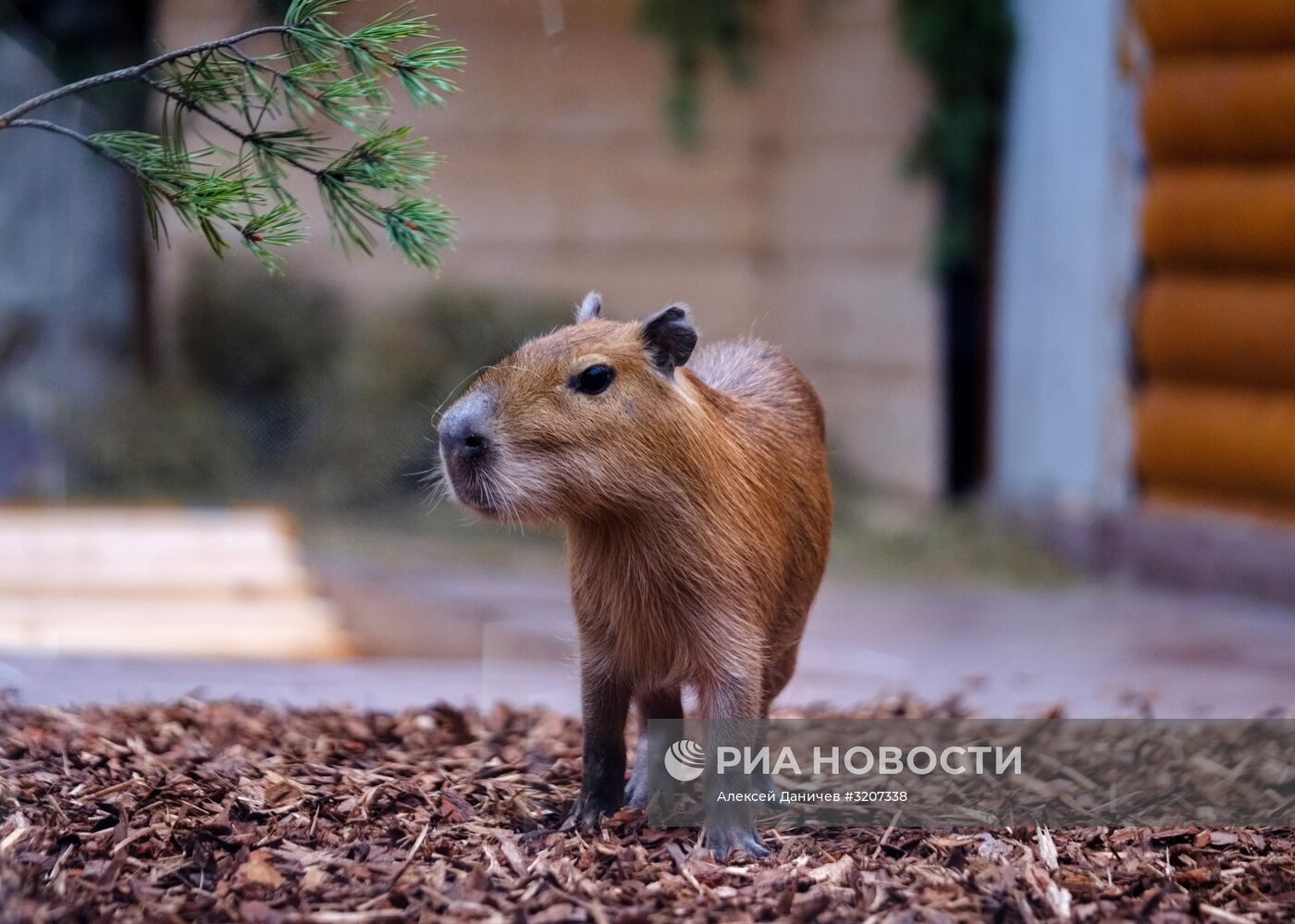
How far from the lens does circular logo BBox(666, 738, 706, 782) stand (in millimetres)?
2627

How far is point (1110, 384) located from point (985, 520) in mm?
1002

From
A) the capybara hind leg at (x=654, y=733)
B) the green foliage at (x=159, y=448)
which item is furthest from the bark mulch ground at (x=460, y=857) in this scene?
the green foliage at (x=159, y=448)

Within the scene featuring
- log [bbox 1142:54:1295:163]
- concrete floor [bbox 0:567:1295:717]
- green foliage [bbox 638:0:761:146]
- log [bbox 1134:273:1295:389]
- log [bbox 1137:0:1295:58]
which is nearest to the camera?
concrete floor [bbox 0:567:1295:717]

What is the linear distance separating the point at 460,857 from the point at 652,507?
2.06ft

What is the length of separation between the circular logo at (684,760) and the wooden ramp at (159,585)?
1.93 m

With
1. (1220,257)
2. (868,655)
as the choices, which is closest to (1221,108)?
(1220,257)

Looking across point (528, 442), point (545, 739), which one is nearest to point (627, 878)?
point (528, 442)

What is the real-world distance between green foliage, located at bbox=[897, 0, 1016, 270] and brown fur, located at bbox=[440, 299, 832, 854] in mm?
4903

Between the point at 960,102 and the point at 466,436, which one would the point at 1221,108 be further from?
the point at 466,436

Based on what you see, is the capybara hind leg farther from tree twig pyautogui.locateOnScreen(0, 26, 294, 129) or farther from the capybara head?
tree twig pyautogui.locateOnScreen(0, 26, 294, 129)

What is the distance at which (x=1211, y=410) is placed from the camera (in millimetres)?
5680

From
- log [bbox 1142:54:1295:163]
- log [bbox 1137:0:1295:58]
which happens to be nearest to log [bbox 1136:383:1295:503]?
log [bbox 1142:54:1295:163]

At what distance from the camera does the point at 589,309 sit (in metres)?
2.62

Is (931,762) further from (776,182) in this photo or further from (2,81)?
(776,182)
